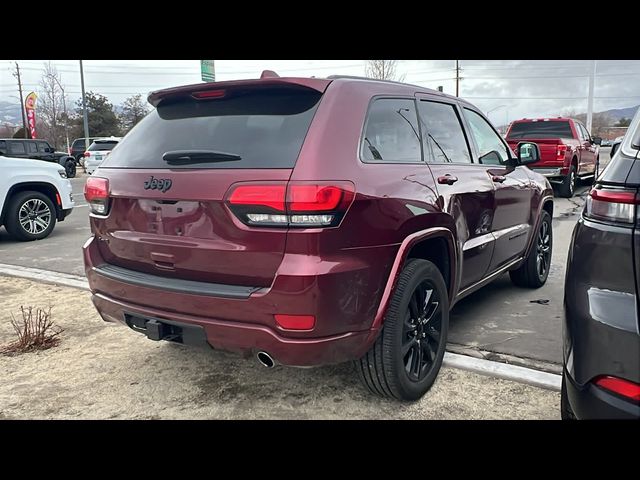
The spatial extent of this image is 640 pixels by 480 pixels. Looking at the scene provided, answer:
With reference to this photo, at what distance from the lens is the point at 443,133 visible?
3.68 meters

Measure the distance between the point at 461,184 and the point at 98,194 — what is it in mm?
2286

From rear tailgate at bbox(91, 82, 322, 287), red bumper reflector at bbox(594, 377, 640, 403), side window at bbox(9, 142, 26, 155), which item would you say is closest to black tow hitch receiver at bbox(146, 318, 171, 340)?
rear tailgate at bbox(91, 82, 322, 287)

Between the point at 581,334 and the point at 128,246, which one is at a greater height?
the point at 128,246

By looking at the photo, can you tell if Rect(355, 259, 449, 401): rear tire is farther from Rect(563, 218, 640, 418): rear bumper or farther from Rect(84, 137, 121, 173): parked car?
Rect(84, 137, 121, 173): parked car

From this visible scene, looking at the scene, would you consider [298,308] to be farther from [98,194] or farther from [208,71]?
[208,71]

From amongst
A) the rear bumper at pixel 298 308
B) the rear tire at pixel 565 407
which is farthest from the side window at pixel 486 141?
the rear tire at pixel 565 407

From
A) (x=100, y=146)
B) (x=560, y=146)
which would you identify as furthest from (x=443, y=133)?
(x=100, y=146)

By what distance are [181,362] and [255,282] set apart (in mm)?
1529

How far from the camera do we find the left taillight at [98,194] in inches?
120

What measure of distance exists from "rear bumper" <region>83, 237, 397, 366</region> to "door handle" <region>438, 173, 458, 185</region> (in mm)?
778

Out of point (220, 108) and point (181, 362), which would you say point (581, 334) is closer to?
point (220, 108)

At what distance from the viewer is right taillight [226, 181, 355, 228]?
7.80ft
